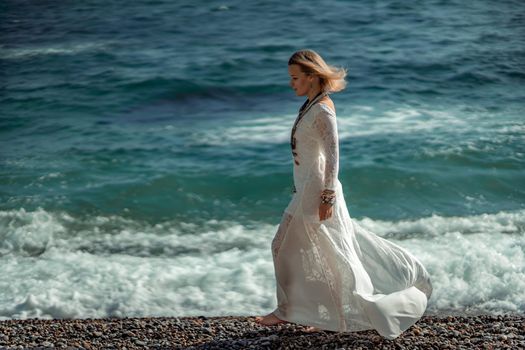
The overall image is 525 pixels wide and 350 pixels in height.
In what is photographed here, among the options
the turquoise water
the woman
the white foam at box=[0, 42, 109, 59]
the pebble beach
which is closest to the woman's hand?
the woman

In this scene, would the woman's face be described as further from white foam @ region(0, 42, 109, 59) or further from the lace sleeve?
white foam @ region(0, 42, 109, 59)

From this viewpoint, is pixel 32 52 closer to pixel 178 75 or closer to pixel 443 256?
pixel 178 75

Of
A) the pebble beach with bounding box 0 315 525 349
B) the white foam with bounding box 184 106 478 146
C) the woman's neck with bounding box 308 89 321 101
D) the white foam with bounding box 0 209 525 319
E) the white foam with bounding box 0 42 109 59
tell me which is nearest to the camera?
the woman's neck with bounding box 308 89 321 101

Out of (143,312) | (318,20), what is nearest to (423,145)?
(143,312)

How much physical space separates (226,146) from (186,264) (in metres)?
5.29

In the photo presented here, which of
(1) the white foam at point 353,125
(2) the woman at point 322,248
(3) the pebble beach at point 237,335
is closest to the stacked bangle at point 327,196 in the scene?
(2) the woman at point 322,248

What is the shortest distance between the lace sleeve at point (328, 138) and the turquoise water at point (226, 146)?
2.87 meters

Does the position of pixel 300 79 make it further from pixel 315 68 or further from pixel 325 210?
pixel 325 210

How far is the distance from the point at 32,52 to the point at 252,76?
5.96 metres

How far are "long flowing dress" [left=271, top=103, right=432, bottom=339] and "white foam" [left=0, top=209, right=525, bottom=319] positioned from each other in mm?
2192

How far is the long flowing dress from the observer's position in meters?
6.16

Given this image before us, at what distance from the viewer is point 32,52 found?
21.6 meters

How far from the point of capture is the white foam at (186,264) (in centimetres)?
873

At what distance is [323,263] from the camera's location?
627cm
